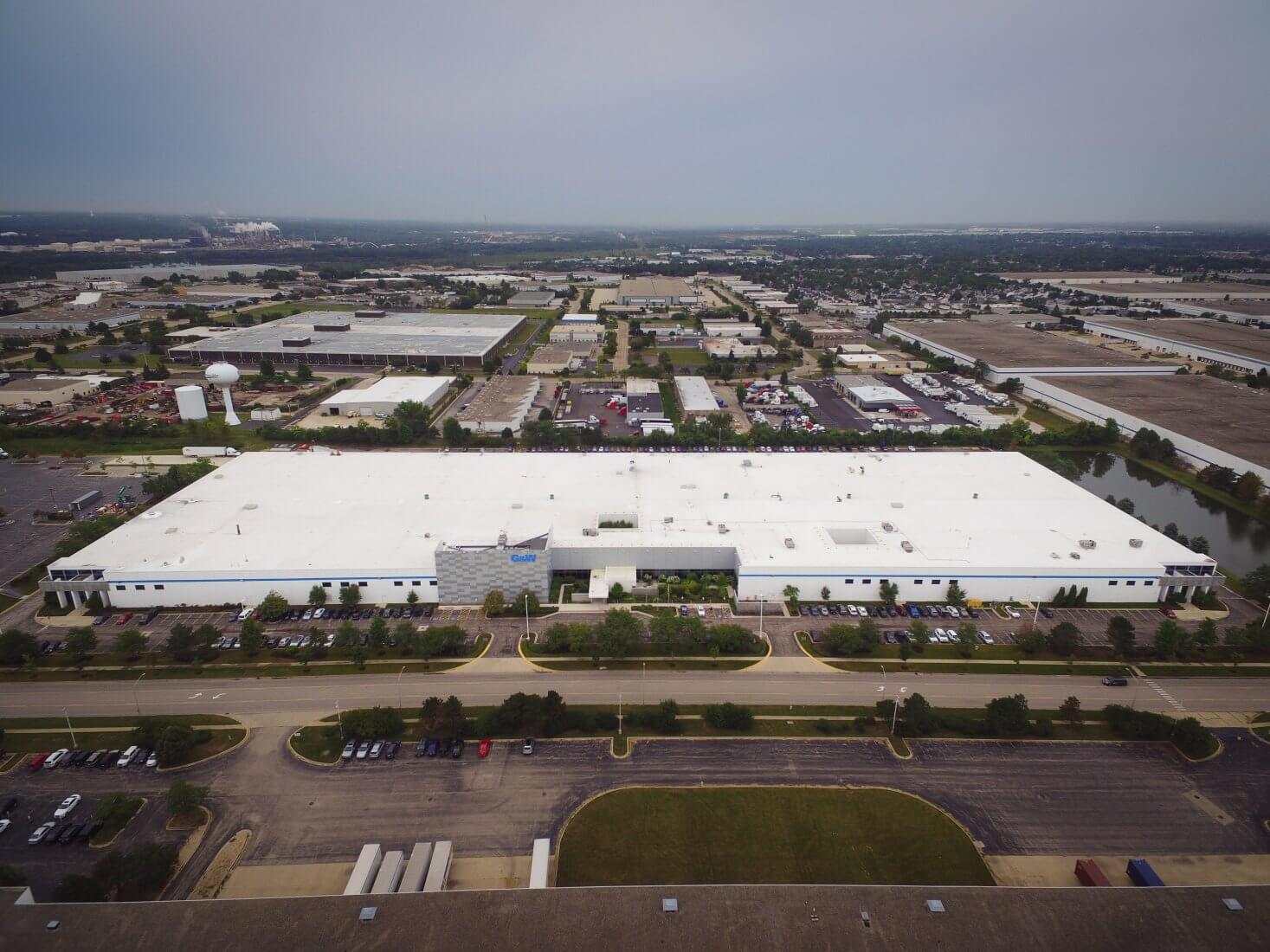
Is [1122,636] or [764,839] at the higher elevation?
[1122,636]

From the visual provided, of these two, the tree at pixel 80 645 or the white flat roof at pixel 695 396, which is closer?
the tree at pixel 80 645

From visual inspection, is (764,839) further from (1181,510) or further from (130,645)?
(1181,510)

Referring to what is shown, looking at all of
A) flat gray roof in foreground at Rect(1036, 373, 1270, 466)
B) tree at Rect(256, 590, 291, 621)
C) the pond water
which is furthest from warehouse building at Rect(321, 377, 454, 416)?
flat gray roof in foreground at Rect(1036, 373, 1270, 466)

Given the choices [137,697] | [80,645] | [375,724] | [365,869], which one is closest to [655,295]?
[80,645]

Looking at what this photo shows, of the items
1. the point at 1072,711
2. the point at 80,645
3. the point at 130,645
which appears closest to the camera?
the point at 1072,711

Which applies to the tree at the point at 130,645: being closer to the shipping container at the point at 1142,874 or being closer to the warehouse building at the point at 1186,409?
the shipping container at the point at 1142,874

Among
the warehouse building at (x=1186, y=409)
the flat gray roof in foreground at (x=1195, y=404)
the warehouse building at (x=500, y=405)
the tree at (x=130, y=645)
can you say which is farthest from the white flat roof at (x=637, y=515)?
the flat gray roof in foreground at (x=1195, y=404)

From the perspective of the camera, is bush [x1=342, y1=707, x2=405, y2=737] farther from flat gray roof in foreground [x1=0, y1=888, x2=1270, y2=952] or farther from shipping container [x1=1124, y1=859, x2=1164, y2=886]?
shipping container [x1=1124, y1=859, x2=1164, y2=886]
